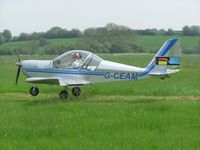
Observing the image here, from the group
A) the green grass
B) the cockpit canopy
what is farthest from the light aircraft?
the green grass

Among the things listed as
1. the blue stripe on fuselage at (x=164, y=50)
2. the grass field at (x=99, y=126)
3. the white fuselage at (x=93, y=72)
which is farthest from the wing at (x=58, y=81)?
the blue stripe on fuselage at (x=164, y=50)

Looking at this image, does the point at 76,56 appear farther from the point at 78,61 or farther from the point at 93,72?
the point at 93,72

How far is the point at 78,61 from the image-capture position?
16328 mm

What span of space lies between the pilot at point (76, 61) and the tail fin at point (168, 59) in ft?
8.85

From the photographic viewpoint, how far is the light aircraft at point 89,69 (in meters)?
15.4

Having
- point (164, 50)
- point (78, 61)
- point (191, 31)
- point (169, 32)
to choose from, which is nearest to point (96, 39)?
point (191, 31)

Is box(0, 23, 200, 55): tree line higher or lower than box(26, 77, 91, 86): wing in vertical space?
lower

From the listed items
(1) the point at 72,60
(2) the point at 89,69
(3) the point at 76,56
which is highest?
(3) the point at 76,56

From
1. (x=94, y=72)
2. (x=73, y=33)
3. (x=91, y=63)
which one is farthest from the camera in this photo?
(x=73, y=33)

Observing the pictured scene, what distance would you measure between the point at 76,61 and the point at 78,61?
0.27ft

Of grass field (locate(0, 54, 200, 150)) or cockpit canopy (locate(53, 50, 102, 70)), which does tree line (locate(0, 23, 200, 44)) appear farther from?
grass field (locate(0, 54, 200, 150))

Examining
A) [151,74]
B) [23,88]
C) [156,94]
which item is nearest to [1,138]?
[151,74]

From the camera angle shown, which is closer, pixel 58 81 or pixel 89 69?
pixel 58 81

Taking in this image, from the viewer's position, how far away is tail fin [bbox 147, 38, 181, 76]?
50.3 feet
